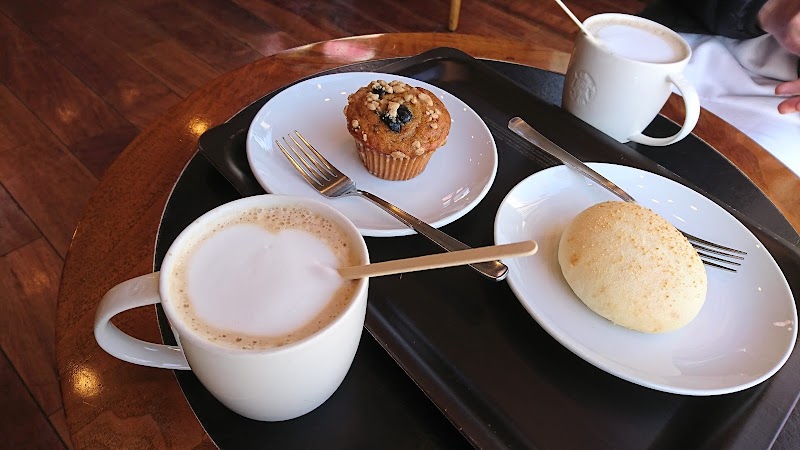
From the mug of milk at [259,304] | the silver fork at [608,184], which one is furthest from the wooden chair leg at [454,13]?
the mug of milk at [259,304]

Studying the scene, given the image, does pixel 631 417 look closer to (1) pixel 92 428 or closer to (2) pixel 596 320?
(2) pixel 596 320

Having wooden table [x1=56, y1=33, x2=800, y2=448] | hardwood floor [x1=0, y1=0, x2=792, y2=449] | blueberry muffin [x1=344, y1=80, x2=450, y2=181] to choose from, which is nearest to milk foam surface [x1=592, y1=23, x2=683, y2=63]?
wooden table [x1=56, y1=33, x2=800, y2=448]

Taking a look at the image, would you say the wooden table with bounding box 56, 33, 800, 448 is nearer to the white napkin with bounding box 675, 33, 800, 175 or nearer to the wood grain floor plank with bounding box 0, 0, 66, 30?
the white napkin with bounding box 675, 33, 800, 175

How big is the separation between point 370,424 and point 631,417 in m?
0.24

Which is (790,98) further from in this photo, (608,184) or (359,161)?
(359,161)

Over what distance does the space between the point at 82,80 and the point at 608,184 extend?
5.73 feet

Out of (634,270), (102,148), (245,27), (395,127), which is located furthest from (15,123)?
(634,270)

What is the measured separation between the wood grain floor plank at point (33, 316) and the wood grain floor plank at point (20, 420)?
1 cm

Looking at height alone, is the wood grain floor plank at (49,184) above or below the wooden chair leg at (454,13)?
below

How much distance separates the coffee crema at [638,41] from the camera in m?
0.85

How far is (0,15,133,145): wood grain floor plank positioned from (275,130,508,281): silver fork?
3.98 feet

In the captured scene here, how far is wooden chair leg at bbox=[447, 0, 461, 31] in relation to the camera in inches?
89.0

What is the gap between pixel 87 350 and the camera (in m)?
0.59

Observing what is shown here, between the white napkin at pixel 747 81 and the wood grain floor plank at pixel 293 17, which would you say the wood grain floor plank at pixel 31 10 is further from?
the white napkin at pixel 747 81
